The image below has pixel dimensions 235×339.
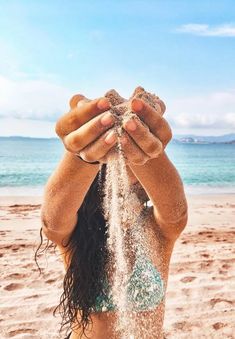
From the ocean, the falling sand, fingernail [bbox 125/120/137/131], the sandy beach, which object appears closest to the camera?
fingernail [bbox 125/120/137/131]

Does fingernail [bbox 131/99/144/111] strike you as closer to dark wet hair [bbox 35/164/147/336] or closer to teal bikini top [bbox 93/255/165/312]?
dark wet hair [bbox 35/164/147/336]

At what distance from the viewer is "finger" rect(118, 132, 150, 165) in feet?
4.09

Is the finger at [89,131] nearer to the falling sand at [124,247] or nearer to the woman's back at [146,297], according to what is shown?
the falling sand at [124,247]

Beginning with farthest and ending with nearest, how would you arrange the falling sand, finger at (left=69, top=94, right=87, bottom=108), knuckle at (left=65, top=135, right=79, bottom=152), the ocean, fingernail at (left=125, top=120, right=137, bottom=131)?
the ocean, the falling sand, finger at (left=69, top=94, right=87, bottom=108), knuckle at (left=65, top=135, right=79, bottom=152), fingernail at (left=125, top=120, right=137, bottom=131)

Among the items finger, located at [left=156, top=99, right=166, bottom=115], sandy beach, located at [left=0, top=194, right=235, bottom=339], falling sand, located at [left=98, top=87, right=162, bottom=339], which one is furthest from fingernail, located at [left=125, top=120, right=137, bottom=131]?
Result: sandy beach, located at [left=0, top=194, right=235, bottom=339]

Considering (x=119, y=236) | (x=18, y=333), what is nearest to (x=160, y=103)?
(x=119, y=236)

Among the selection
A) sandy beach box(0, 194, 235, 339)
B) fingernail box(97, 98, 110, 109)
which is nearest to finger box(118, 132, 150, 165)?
fingernail box(97, 98, 110, 109)

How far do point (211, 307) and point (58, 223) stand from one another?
300 cm

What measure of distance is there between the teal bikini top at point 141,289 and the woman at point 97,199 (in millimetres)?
11

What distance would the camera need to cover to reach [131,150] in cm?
127

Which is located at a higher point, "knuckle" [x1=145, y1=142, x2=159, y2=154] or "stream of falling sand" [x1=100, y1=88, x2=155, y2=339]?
"knuckle" [x1=145, y1=142, x2=159, y2=154]

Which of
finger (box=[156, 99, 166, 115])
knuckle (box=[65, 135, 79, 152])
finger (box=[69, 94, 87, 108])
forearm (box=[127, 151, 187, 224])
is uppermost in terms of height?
finger (box=[69, 94, 87, 108])

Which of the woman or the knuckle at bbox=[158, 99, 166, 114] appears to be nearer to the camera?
the woman

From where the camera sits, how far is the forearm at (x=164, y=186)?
5.29 feet
